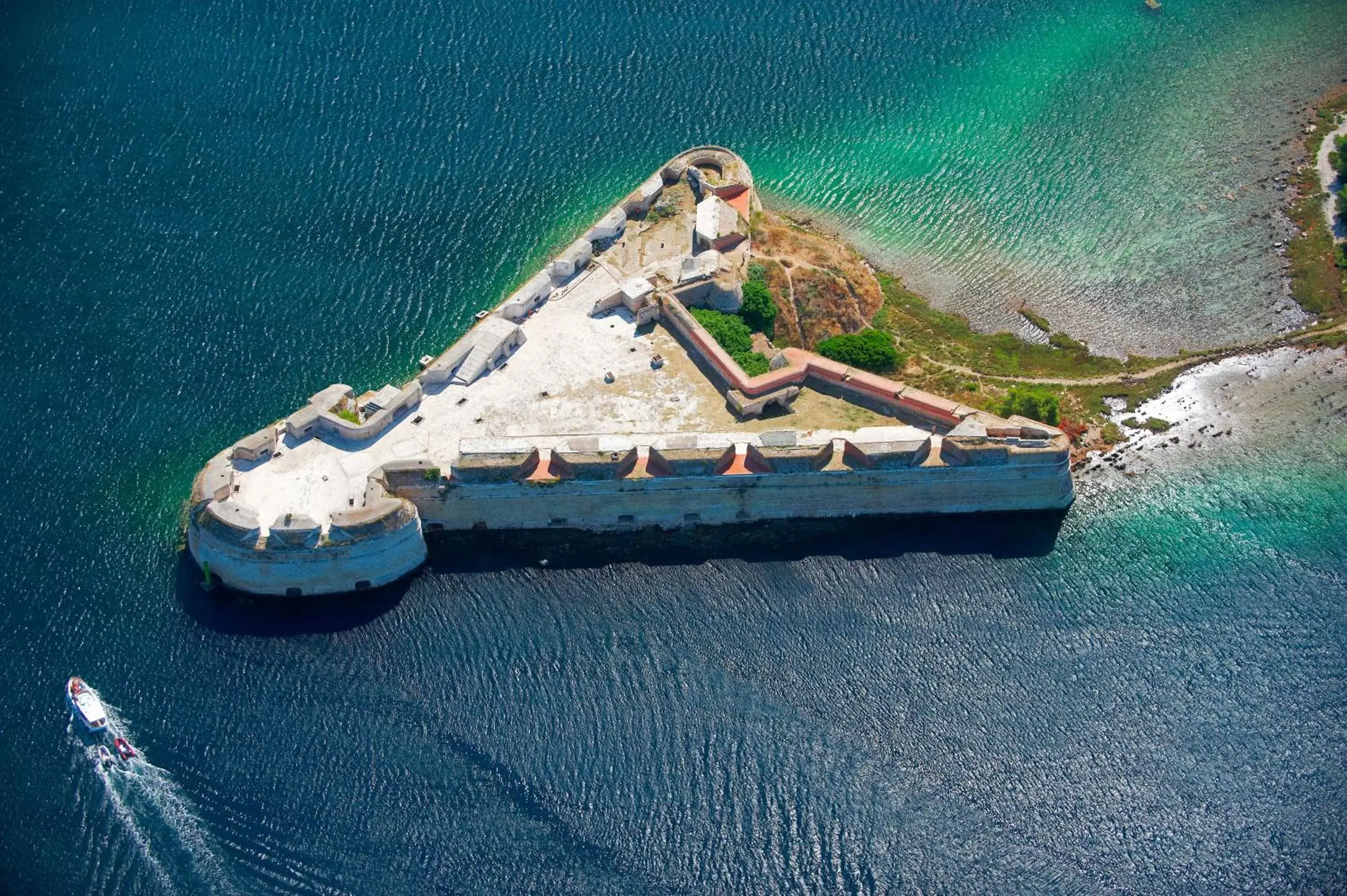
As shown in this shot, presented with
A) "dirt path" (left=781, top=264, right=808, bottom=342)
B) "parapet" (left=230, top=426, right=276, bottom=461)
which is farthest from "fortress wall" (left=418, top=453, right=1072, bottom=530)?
"dirt path" (left=781, top=264, right=808, bottom=342)

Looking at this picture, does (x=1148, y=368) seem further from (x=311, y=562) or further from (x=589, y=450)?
(x=311, y=562)

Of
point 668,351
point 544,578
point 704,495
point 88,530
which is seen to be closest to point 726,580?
point 704,495

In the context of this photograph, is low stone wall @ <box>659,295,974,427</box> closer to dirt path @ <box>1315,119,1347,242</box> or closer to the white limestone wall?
the white limestone wall

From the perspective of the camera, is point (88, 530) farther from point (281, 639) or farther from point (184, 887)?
point (184, 887)

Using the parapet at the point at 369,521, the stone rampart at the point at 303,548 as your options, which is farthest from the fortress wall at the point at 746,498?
the stone rampart at the point at 303,548

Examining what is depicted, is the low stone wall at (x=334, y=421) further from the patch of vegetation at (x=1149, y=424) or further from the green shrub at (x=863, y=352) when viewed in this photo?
the patch of vegetation at (x=1149, y=424)

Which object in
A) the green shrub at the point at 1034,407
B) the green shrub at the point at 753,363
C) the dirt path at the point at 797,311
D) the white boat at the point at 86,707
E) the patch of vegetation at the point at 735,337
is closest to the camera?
the white boat at the point at 86,707
